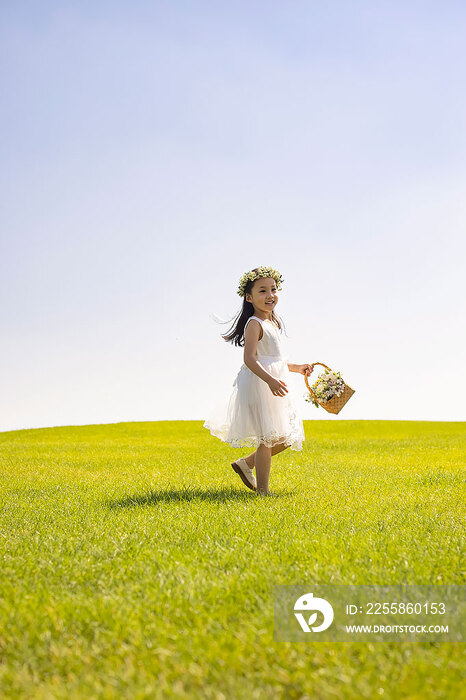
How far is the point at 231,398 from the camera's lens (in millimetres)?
8141

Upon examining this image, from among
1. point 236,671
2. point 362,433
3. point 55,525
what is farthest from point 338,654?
point 362,433

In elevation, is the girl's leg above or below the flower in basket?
below

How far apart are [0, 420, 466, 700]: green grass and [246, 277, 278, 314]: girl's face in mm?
2501

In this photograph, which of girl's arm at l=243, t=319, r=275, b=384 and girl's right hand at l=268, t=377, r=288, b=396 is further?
girl's arm at l=243, t=319, r=275, b=384

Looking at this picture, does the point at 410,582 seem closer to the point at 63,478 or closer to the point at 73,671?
the point at 73,671

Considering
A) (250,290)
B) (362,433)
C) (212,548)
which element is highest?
(250,290)

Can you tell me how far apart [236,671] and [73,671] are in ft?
2.69
